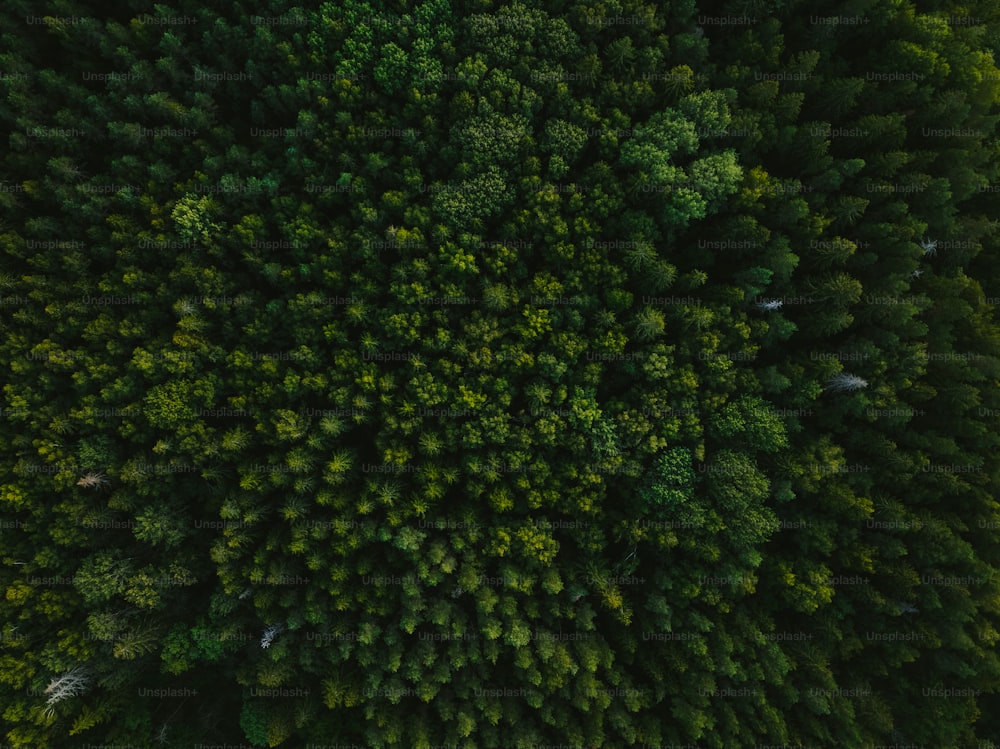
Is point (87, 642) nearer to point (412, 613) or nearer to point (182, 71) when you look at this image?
→ point (412, 613)

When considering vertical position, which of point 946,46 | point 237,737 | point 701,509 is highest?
point 946,46

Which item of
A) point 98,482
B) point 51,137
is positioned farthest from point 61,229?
point 98,482

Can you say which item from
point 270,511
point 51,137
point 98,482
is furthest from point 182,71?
point 270,511

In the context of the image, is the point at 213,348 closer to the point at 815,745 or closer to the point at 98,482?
the point at 98,482

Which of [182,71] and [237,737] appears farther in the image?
[237,737]

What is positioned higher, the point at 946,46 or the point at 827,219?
the point at 946,46

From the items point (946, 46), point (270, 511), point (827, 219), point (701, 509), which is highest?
point (946, 46)
